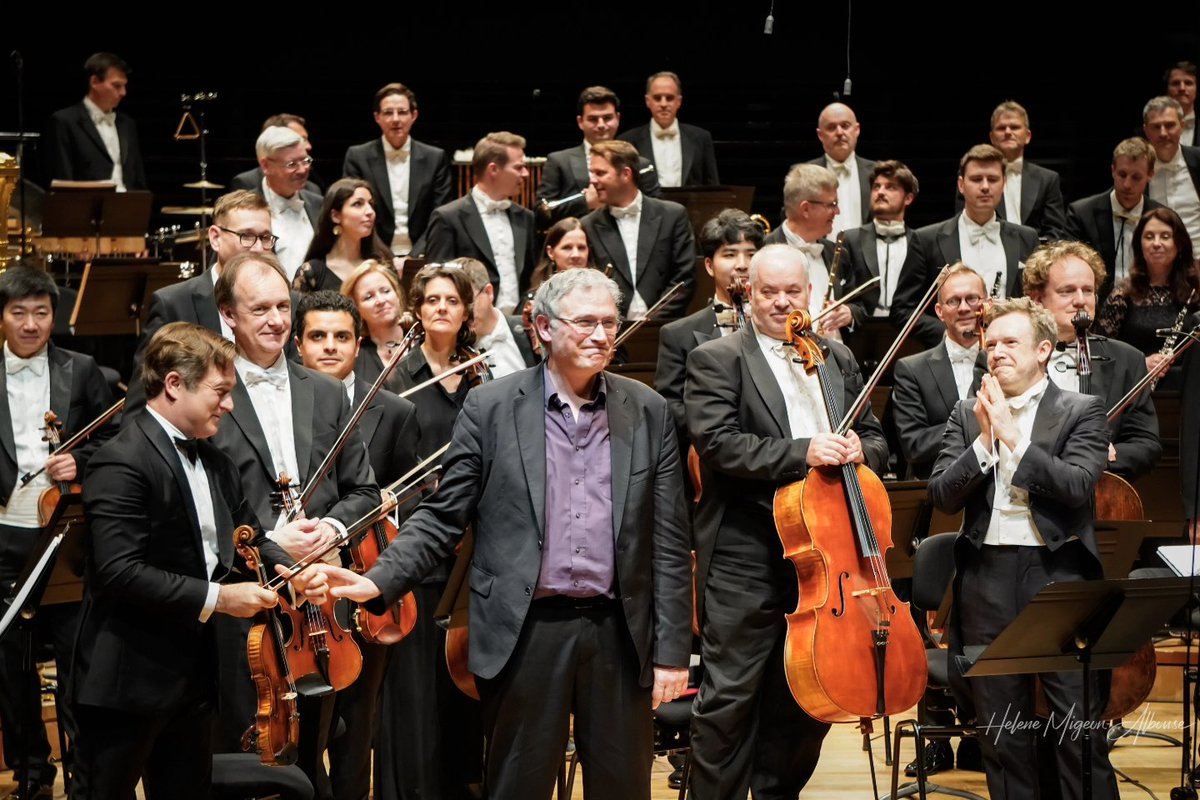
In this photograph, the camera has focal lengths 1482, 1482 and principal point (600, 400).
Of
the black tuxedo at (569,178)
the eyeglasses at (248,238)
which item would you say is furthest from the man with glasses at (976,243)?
the eyeglasses at (248,238)

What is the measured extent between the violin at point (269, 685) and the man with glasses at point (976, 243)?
3.53 m

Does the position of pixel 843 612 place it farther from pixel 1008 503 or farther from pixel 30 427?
pixel 30 427

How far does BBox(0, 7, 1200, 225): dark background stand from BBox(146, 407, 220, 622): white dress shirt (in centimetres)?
706

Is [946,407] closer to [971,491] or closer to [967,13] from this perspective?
[971,491]

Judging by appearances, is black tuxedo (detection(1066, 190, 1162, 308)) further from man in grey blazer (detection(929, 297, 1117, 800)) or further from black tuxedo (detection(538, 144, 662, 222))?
man in grey blazer (detection(929, 297, 1117, 800))

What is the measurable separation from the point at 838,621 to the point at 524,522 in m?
0.95

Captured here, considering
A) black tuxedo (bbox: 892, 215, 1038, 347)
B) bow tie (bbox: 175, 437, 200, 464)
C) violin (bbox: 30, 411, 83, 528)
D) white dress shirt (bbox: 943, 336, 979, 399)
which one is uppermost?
black tuxedo (bbox: 892, 215, 1038, 347)

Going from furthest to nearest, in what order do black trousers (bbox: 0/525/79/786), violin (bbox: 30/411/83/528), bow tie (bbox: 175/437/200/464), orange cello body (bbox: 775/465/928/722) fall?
violin (bbox: 30/411/83/528), black trousers (bbox: 0/525/79/786), orange cello body (bbox: 775/465/928/722), bow tie (bbox: 175/437/200/464)

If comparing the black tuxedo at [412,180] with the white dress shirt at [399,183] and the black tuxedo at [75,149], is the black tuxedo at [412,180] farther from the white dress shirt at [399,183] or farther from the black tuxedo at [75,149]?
the black tuxedo at [75,149]

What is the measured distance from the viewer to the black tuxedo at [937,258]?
6125 mm

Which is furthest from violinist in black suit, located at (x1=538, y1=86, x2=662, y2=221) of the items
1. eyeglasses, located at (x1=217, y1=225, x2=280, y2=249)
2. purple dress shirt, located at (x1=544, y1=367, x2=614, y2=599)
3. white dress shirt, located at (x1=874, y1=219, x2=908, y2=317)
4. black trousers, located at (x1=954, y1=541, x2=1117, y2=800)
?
purple dress shirt, located at (x1=544, y1=367, x2=614, y2=599)

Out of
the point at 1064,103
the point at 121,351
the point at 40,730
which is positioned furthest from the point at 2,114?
the point at 1064,103

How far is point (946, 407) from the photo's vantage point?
474 centimetres

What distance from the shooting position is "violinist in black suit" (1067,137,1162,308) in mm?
6918
